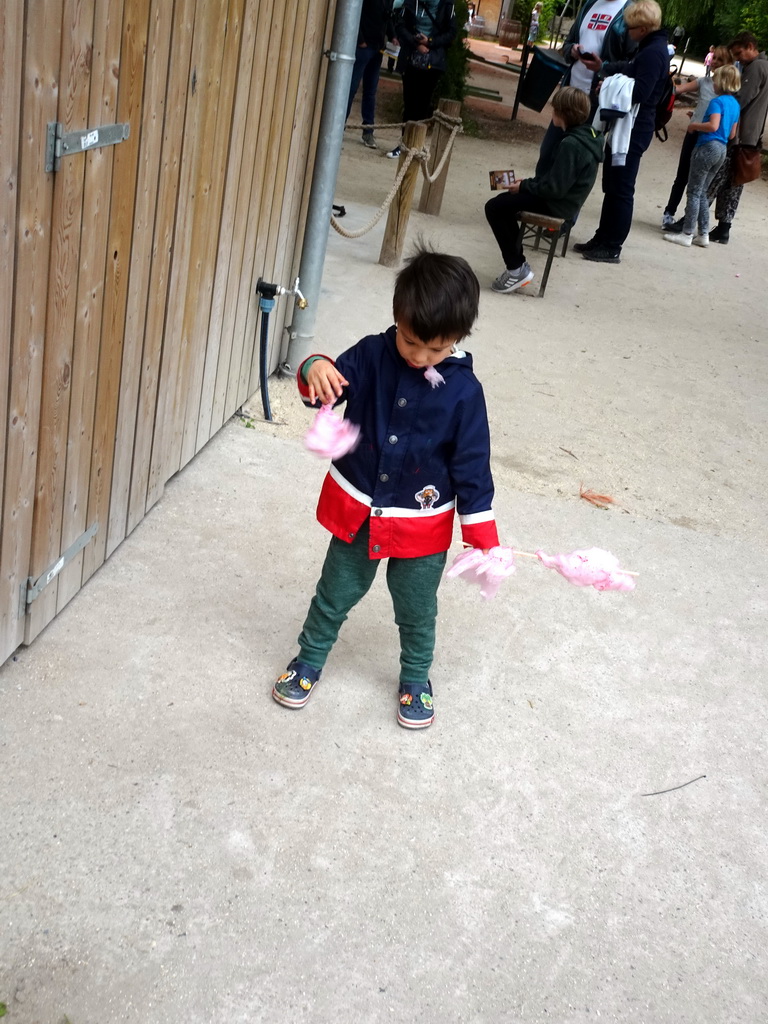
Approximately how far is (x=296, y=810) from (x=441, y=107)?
694 centimetres

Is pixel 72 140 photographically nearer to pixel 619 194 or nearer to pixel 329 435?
pixel 329 435

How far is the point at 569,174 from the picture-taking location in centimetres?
746

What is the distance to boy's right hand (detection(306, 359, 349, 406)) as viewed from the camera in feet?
9.01

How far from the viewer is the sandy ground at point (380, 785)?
236 cm

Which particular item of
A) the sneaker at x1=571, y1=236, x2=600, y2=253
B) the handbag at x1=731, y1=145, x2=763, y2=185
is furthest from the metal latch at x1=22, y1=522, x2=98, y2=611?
the handbag at x1=731, y1=145, x2=763, y2=185

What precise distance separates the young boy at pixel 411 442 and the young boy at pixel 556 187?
502cm

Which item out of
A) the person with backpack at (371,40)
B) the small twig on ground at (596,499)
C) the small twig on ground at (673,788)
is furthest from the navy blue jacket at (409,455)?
the person with backpack at (371,40)

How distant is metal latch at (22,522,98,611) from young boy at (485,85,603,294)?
5032mm

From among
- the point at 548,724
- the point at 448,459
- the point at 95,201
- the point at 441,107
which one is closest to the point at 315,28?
the point at 95,201

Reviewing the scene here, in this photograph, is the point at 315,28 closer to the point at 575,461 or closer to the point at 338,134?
the point at 338,134

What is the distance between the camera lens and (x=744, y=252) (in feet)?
34.1

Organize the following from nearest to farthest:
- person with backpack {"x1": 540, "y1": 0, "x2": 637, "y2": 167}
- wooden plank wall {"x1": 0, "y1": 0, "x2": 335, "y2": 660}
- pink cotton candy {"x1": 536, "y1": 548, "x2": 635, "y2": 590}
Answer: wooden plank wall {"x1": 0, "y1": 0, "x2": 335, "y2": 660} → pink cotton candy {"x1": 536, "y1": 548, "x2": 635, "y2": 590} → person with backpack {"x1": 540, "y1": 0, "x2": 637, "y2": 167}

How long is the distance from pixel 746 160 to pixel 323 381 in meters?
8.35

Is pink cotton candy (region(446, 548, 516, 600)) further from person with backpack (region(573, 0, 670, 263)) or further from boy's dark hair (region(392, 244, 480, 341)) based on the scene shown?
person with backpack (region(573, 0, 670, 263))
